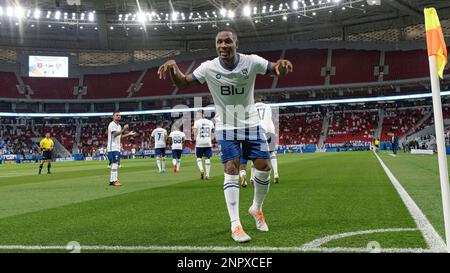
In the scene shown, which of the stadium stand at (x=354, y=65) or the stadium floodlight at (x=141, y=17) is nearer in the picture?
the stadium floodlight at (x=141, y=17)

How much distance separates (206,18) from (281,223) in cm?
5066

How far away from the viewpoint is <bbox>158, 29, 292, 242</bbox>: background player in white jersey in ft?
16.4

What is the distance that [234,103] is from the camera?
17.2 ft

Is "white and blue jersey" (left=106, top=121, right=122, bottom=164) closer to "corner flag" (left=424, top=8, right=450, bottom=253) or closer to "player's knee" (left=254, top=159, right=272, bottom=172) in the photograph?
"player's knee" (left=254, top=159, right=272, bottom=172)

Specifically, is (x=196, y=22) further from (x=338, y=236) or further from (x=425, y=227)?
(x=338, y=236)

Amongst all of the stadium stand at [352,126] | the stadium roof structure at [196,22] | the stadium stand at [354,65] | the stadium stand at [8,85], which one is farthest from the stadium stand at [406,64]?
the stadium stand at [8,85]

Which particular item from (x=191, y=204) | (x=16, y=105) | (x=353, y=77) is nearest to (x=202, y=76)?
(x=191, y=204)

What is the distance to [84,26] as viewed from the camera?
57344mm

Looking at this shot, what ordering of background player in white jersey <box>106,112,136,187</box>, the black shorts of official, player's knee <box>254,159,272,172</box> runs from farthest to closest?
1. the black shorts of official
2. background player in white jersey <box>106,112,136,187</box>
3. player's knee <box>254,159,272,172</box>

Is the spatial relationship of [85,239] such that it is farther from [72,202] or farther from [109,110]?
[109,110]

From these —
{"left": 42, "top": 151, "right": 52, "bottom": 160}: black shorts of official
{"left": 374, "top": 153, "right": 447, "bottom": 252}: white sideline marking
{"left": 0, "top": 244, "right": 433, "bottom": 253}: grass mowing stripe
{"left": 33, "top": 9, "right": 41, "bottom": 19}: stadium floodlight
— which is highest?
{"left": 33, "top": 9, "right": 41, "bottom": 19}: stadium floodlight

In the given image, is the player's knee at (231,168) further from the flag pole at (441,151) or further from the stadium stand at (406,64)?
the stadium stand at (406,64)

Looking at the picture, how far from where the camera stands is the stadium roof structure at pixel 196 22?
1948 inches

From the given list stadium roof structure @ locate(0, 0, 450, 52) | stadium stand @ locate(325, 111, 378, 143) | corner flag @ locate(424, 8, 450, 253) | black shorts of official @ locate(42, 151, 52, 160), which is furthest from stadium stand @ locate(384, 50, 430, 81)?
corner flag @ locate(424, 8, 450, 253)
